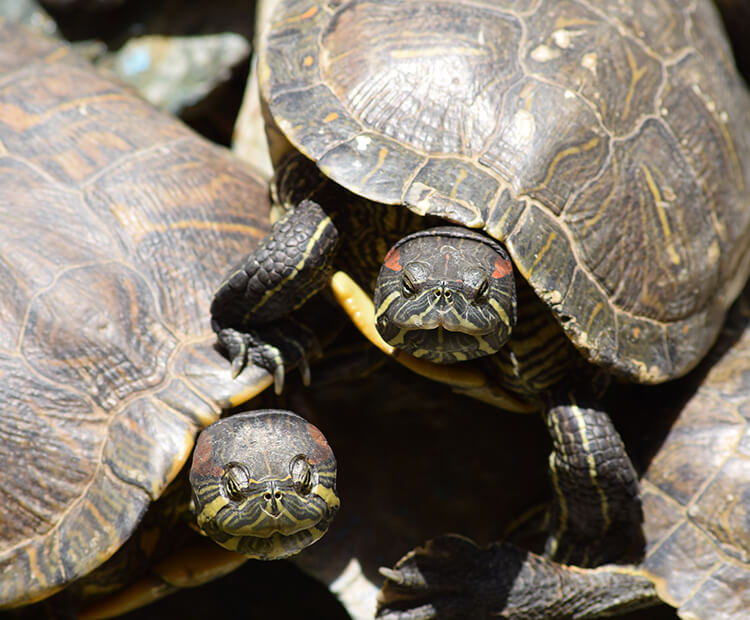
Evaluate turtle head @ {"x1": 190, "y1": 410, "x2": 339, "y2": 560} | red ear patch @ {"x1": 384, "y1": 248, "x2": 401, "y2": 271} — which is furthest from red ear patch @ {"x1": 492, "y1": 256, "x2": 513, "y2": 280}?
turtle head @ {"x1": 190, "y1": 410, "x2": 339, "y2": 560}

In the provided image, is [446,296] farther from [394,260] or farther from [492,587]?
[492,587]

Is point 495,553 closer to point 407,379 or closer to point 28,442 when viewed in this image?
point 407,379

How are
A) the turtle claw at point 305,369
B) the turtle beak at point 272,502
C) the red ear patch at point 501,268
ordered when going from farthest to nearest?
the turtle claw at point 305,369 → the red ear patch at point 501,268 → the turtle beak at point 272,502

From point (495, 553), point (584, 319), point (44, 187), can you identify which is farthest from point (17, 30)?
point (495, 553)

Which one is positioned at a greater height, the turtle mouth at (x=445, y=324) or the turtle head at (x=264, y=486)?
the turtle mouth at (x=445, y=324)

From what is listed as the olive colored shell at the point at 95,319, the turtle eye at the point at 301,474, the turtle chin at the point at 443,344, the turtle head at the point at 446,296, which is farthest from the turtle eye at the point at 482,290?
the olive colored shell at the point at 95,319

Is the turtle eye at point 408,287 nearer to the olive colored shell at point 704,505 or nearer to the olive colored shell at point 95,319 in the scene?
the olive colored shell at point 95,319

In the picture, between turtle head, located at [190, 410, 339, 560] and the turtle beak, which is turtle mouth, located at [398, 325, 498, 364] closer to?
turtle head, located at [190, 410, 339, 560]

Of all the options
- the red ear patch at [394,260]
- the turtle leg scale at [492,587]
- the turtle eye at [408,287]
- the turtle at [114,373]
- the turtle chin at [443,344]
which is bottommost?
the turtle leg scale at [492,587]
